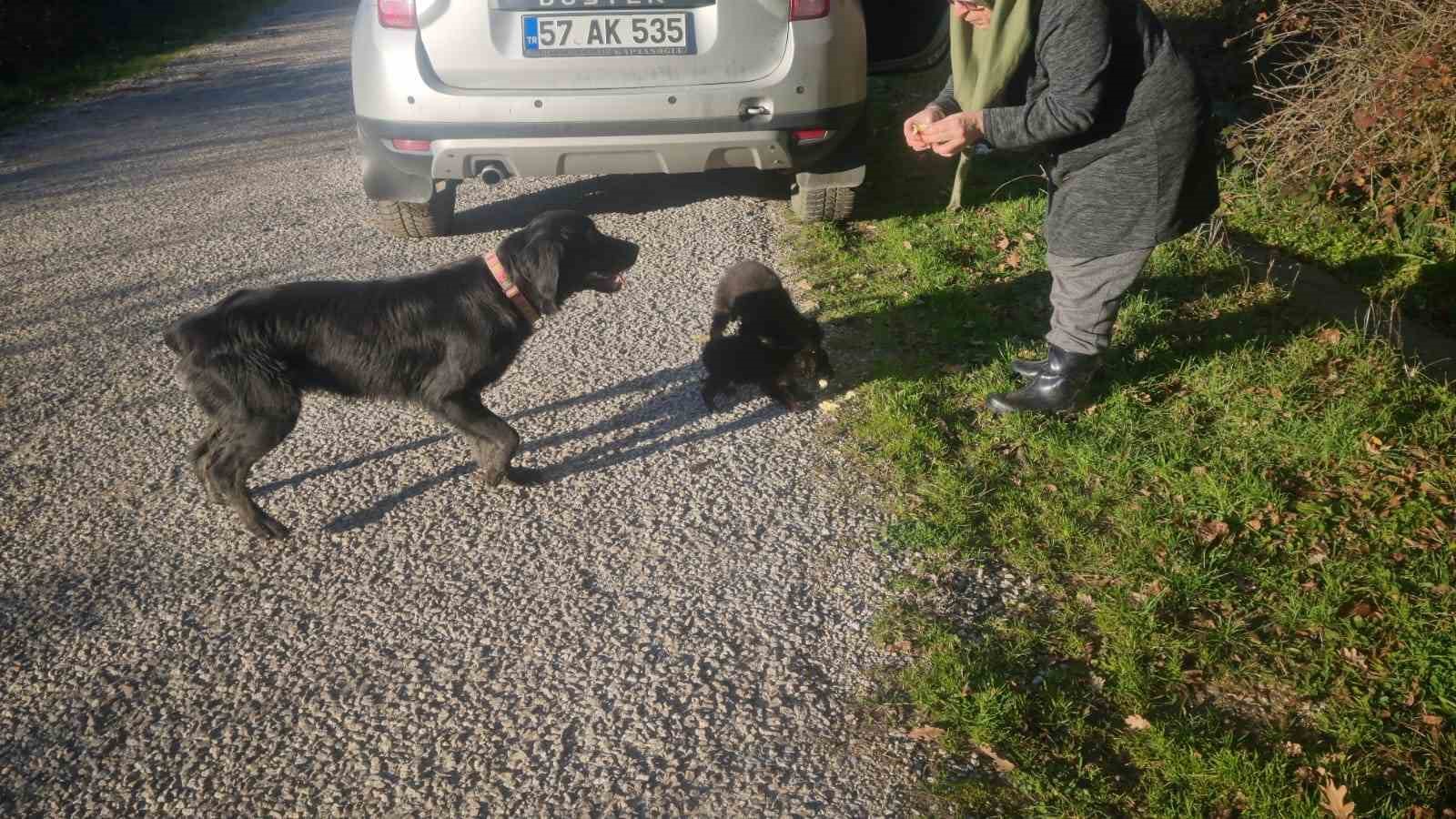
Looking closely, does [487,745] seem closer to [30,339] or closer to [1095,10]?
[1095,10]

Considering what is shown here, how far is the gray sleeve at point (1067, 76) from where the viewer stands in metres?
3.10

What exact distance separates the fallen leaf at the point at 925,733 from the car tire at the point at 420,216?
4555 millimetres

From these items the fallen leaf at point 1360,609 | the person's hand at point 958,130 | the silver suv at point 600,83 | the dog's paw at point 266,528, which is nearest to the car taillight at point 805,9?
the silver suv at point 600,83

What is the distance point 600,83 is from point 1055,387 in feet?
9.18

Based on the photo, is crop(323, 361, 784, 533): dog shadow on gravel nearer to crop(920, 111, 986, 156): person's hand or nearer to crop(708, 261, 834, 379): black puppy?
crop(708, 261, 834, 379): black puppy

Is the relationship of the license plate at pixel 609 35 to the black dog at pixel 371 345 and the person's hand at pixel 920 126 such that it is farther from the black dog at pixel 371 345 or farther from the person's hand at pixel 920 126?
the person's hand at pixel 920 126

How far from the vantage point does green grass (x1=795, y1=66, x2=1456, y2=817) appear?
7.91ft

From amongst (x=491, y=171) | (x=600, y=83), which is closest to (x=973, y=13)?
(x=600, y=83)

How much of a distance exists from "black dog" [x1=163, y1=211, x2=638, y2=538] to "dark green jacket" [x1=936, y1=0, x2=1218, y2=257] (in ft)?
6.24

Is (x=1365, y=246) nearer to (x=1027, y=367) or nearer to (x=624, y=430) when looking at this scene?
(x=1027, y=367)

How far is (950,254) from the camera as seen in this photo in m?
5.45

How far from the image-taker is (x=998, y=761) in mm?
2406

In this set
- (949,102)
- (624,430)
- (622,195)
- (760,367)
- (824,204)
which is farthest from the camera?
(622,195)

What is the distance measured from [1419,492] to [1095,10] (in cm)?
214
